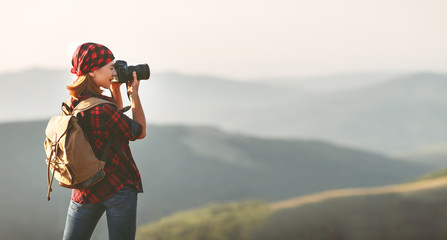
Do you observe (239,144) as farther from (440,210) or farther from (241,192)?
(440,210)

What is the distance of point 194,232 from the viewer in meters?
6.34

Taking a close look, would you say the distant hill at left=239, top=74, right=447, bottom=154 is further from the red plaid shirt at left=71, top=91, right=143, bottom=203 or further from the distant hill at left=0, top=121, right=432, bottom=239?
the red plaid shirt at left=71, top=91, right=143, bottom=203

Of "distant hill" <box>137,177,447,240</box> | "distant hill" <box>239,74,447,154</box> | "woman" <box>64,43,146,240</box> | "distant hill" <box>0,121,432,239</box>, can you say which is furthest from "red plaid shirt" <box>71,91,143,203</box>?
"distant hill" <box>239,74,447,154</box>

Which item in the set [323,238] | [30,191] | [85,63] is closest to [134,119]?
[85,63]

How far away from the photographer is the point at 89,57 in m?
2.99

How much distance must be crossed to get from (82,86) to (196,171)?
14472mm

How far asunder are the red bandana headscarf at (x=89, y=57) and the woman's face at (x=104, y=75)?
0.02 metres

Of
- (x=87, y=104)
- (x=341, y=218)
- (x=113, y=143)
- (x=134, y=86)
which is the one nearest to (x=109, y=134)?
(x=113, y=143)

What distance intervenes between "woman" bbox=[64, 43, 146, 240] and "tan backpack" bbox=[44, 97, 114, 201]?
0.23 feet

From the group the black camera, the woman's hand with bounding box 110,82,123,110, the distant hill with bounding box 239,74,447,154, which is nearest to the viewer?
the black camera

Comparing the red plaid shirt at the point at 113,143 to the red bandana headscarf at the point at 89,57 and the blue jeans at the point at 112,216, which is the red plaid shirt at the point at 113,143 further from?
the red bandana headscarf at the point at 89,57

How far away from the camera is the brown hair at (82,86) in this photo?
3.04 meters

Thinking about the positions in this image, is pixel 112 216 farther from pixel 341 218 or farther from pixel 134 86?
pixel 341 218

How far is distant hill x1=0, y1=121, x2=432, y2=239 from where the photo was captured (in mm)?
10211
